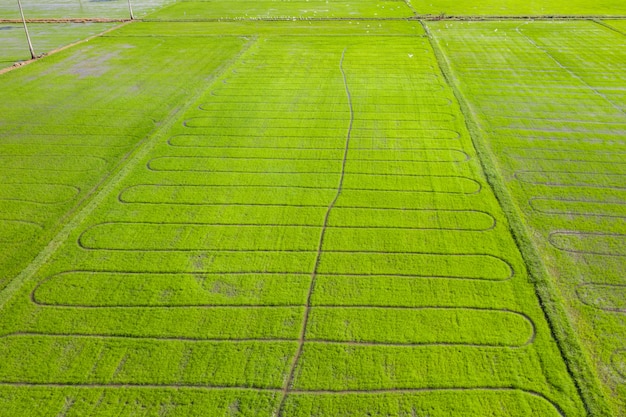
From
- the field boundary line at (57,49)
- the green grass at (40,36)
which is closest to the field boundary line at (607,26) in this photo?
the field boundary line at (57,49)

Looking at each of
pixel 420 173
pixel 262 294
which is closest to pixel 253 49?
pixel 420 173

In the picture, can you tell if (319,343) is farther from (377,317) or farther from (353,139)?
(353,139)

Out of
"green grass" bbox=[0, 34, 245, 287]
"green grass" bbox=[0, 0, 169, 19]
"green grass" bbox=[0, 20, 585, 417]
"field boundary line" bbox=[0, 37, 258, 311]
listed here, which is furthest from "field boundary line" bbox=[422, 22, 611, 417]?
"green grass" bbox=[0, 0, 169, 19]

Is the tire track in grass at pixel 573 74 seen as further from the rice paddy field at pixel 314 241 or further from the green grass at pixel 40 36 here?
the green grass at pixel 40 36

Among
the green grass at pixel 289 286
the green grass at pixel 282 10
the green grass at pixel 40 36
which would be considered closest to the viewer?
the green grass at pixel 289 286

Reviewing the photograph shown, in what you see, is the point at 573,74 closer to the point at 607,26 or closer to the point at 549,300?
the point at 607,26

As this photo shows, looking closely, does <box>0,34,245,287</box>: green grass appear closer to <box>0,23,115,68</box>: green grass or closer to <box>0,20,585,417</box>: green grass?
<box>0,20,585,417</box>: green grass

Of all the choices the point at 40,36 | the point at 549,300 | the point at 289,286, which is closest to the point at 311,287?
the point at 289,286
